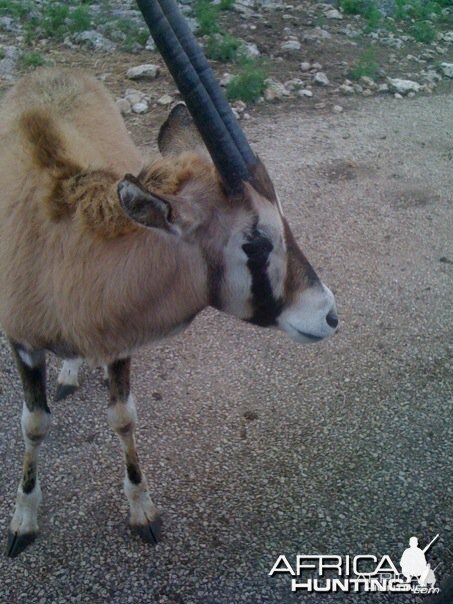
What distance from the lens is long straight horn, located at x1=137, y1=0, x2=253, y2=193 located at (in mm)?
2781

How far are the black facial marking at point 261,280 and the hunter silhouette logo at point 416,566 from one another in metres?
1.60

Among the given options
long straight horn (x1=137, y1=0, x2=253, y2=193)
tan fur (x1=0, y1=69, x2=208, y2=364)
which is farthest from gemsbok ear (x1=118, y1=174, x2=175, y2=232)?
A: long straight horn (x1=137, y1=0, x2=253, y2=193)

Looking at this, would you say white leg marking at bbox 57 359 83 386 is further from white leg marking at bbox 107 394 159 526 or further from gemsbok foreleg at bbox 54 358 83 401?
white leg marking at bbox 107 394 159 526

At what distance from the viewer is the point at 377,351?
5.46 metres

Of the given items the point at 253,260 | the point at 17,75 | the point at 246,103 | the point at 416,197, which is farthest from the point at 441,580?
the point at 17,75

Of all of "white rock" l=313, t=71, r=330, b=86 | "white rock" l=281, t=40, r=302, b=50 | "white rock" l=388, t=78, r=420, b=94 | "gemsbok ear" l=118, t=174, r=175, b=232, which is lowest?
"white rock" l=388, t=78, r=420, b=94

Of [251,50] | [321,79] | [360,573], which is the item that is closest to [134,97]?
[251,50]

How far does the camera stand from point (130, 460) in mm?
3945

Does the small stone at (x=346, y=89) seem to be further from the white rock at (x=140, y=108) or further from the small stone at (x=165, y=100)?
the white rock at (x=140, y=108)

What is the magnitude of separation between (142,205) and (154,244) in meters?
0.33

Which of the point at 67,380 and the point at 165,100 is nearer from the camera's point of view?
the point at 67,380

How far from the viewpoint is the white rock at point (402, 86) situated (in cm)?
1028

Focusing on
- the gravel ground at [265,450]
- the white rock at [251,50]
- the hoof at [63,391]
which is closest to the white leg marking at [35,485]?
the gravel ground at [265,450]

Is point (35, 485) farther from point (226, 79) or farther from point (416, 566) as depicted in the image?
point (226, 79)
